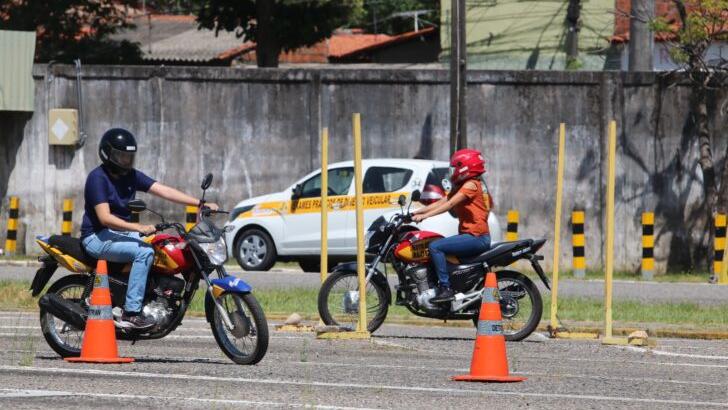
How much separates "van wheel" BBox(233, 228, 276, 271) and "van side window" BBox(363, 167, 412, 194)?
186cm

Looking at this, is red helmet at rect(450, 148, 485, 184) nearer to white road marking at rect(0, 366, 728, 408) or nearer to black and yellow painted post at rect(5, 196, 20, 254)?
white road marking at rect(0, 366, 728, 408)

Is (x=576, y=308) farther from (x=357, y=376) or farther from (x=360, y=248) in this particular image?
(x=357, y=376)

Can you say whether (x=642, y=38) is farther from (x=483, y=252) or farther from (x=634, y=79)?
(x=483, y=252)

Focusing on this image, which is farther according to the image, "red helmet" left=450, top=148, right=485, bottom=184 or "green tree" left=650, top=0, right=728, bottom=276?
"green tree" left=650, top=0, right=728, bottom=276

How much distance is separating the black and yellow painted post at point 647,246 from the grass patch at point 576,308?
5.58m

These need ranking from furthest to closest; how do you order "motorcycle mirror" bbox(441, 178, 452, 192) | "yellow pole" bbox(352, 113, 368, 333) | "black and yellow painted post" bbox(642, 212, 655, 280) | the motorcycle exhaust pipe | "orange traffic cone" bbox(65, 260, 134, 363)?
"black and yellow painted post" bbox(642, 212, 655, 280) < "motorcycle mirror" bbox(441, 178, 452, 192) < "yellow pole" bbox(352, 113, 368, 333) < the motorcycle exhaust pipe < "orange traffic cone" bbox(65, 260, 134, 363)

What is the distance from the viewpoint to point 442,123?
26766 mm

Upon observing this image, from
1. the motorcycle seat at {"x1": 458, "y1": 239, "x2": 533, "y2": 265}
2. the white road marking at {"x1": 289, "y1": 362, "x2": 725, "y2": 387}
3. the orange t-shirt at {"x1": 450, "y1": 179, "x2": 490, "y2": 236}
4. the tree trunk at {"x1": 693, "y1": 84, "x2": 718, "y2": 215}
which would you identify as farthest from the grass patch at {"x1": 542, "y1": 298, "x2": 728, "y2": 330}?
the tree trunk at {"x1": 693, "y1": 84, "x2": 718, "y2": 215}

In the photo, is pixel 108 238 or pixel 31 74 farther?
pixel 31 74

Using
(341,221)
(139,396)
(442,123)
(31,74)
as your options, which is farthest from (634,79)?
(139,396)

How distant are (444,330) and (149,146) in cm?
1207

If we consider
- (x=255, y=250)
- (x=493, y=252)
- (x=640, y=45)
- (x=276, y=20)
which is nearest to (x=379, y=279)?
(x=493, y=252)

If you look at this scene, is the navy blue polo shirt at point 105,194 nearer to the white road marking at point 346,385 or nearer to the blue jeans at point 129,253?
the blue jeans at point 129,253

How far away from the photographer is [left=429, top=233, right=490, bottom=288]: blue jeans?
1459 centimetres
